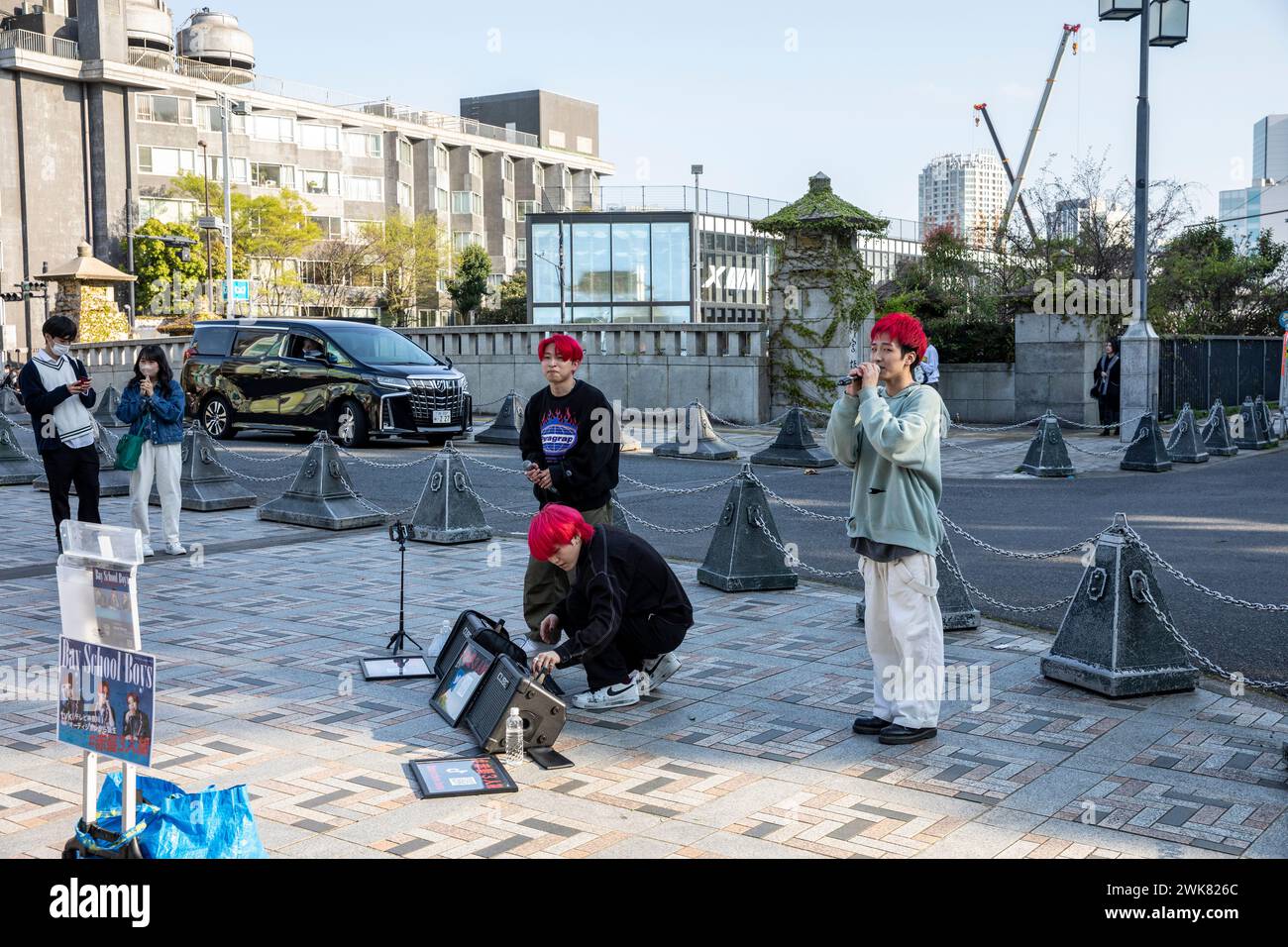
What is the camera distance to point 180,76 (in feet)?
235

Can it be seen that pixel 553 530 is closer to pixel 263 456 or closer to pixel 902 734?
pixel 902 734

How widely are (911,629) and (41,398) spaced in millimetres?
7472

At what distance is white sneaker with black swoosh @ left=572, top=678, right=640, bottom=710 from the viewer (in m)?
6.32

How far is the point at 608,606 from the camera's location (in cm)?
607

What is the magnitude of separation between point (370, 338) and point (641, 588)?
15.2 meters

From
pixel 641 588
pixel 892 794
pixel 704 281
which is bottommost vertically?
pixel 892 794

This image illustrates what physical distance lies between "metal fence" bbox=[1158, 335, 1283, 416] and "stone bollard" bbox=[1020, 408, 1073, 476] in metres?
8.72

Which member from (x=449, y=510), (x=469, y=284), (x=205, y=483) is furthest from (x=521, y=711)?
(x=469, y=284)

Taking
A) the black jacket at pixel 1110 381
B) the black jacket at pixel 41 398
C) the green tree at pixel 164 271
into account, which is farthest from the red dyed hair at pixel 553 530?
the green tree at pixel 164 271

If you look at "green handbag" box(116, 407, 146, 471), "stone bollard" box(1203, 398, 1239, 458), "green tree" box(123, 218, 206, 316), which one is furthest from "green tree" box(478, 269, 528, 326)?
"green handbag" box(116, 407, 146, 471)

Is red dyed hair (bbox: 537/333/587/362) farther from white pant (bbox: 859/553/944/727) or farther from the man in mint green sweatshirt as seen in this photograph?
white pant (bbox: 859/553/944/727)

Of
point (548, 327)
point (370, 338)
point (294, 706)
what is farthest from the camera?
point (548, 327)
